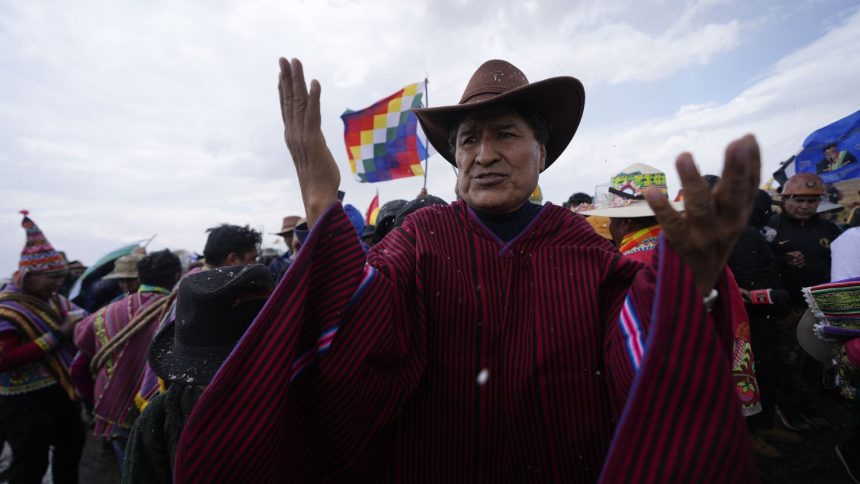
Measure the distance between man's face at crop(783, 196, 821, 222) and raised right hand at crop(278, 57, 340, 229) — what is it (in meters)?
5.80

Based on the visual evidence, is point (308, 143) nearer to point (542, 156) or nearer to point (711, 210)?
point (711, 210)

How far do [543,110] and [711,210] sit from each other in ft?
3.84

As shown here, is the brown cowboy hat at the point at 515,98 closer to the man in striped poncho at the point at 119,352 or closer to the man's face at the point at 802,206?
the man in striped poncho at the point at 119,352

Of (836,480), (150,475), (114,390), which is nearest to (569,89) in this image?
(150,475)

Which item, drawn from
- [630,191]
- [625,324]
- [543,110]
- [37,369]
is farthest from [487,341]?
[37,369]

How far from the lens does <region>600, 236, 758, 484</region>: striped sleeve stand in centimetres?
81

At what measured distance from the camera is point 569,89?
1788 millimetres

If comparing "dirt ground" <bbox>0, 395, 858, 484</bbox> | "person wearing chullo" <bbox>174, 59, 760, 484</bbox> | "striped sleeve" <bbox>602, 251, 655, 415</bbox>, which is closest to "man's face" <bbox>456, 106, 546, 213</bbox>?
Result: "person wearing chullo" <bbox>174, 59, 760, 484</bbox>

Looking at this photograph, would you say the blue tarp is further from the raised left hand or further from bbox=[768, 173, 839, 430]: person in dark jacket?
the raised left hand

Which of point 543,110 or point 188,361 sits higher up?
point 543,110

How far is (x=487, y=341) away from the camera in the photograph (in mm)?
1475

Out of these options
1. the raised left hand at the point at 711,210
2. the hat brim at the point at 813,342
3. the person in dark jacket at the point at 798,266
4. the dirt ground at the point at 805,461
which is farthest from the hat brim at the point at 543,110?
the person in dark jacket at the point at 798,266

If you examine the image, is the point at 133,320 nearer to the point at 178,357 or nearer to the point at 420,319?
the point at 178,357

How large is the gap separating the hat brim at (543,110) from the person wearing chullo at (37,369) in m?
3.77
